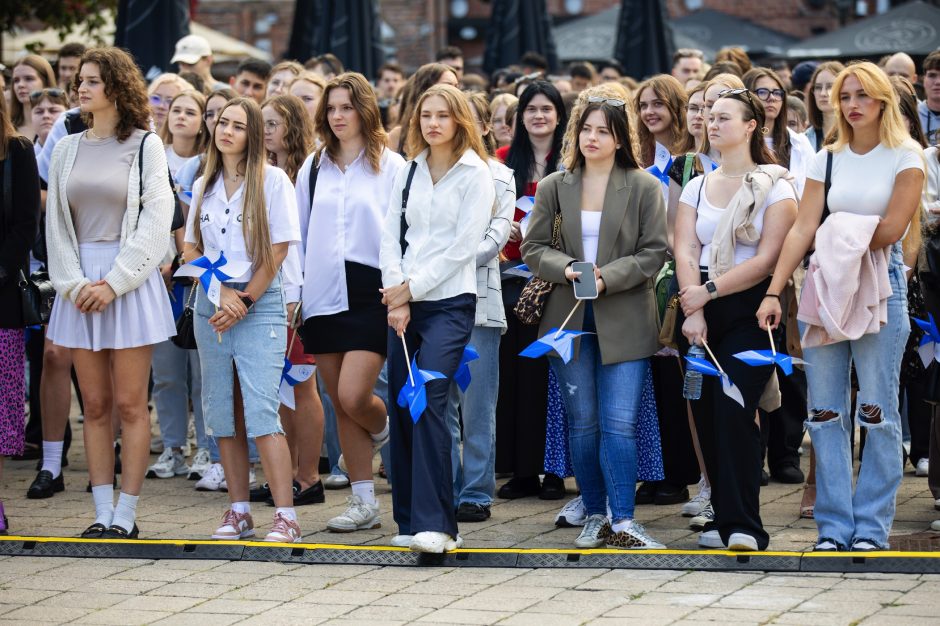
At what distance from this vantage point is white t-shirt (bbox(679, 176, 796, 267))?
267 inches

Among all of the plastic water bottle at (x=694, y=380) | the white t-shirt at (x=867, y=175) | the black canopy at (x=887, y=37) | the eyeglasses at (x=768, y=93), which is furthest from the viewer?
the black canopy at (x=887, y=37)

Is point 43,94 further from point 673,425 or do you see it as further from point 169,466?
point 673,425

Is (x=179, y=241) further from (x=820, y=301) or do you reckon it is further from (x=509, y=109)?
(x=820, y=301)

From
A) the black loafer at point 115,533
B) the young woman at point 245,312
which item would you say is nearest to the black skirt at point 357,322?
the young woman at point 245,312

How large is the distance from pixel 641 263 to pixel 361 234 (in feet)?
4.72

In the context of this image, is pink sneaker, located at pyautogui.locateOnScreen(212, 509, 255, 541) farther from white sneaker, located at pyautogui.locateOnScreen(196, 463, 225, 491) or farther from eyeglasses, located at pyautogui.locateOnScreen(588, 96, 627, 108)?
eyeglasses, located at pyautogui.locateOnScreen(588, 96, 627, 108)

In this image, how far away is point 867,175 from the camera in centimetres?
655

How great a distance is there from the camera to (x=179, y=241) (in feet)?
30.1

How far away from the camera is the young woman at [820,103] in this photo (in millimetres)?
9414

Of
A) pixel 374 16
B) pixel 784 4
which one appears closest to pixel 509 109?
pixel 374 16

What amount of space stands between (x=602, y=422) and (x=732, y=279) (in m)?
0.90

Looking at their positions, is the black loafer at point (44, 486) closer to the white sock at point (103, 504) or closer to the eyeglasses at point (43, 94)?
the white sock at point (103, 504)

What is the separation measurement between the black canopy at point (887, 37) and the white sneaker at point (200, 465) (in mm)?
A: 10690

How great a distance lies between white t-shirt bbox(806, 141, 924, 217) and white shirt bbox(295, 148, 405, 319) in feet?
6.96
